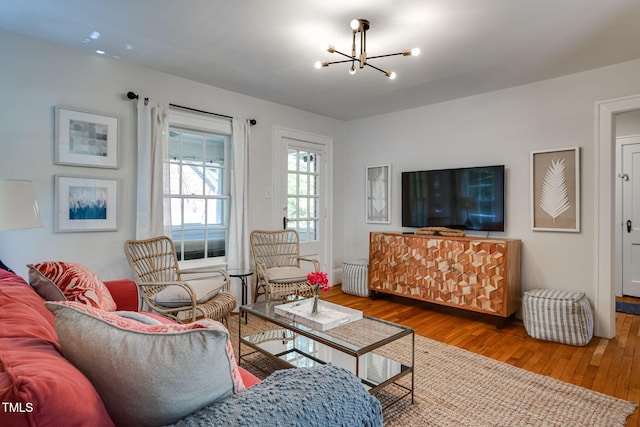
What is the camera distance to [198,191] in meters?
3.82

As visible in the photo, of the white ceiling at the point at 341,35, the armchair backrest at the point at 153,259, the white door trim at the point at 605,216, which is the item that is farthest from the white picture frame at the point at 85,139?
the white door trim at the point at 605,216

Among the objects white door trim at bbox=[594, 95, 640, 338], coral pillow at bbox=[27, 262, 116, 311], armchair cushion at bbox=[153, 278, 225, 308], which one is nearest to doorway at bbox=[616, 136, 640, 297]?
white door trim at bbox=[594, 95, 640, 338]

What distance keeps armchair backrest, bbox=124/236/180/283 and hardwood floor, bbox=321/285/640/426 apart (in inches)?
85.8

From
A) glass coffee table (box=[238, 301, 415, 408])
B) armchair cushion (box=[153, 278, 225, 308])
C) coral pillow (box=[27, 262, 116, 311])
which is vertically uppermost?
coral pillow (box=[27, 262, 116, 311])

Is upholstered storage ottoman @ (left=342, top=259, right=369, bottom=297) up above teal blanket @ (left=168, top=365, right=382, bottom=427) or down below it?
below

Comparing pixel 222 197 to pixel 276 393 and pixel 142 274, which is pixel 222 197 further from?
pixel 276 393

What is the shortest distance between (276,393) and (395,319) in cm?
301

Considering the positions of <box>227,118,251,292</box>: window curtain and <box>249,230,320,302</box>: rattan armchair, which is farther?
<box>227,118,251,292</box>: window curtain

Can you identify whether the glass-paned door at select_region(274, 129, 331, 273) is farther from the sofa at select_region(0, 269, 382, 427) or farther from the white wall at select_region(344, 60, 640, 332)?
the sofa at select_region(0, 269, 382, 427)

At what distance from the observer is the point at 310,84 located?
3.71 m

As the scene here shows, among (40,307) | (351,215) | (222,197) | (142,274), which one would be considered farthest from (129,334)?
(351,215)

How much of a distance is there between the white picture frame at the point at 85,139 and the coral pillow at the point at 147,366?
2581 mm

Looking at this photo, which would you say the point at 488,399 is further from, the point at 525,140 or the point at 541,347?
the point at 525,140

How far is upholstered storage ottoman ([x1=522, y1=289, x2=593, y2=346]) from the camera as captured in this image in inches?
118
